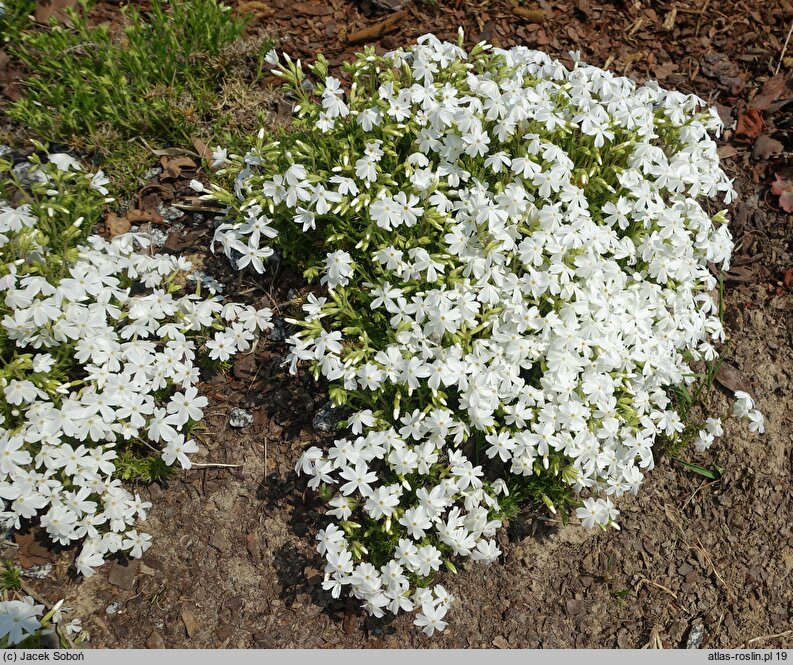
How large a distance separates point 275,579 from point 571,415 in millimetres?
2023

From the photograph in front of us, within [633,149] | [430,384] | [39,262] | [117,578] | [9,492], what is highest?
[633,149]

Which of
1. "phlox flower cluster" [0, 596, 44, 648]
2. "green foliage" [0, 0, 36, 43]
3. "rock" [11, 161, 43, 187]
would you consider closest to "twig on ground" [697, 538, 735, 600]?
"phlox flower cluster" [0, 596, 44, 648]

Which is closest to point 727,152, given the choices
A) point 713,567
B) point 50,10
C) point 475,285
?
point 475,285

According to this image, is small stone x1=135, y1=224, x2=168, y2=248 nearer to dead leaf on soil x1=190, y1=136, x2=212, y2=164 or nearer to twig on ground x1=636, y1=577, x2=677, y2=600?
dead leaf on soil x1=190, y1=136, x2=212, y2=164

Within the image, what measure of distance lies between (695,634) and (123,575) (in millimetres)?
3504

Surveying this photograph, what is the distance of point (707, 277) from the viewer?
4258 millimetres

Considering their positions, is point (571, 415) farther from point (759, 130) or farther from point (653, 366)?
point (759, 130)

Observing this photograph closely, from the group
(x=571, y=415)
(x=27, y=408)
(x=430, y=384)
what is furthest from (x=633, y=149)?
(x=27, y=408)

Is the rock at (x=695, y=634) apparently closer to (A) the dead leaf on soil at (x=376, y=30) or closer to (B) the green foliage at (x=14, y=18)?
(A) the dead leaf on soil at (x=376, y=30)

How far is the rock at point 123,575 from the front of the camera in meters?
3.79

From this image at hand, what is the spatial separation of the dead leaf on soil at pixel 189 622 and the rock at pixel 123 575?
0.35 meters

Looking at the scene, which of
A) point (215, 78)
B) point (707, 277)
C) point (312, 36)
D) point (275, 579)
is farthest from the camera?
point (312, 36)

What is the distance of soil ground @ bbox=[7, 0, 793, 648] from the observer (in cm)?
383

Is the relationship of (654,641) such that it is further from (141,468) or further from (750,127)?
(750,127)
